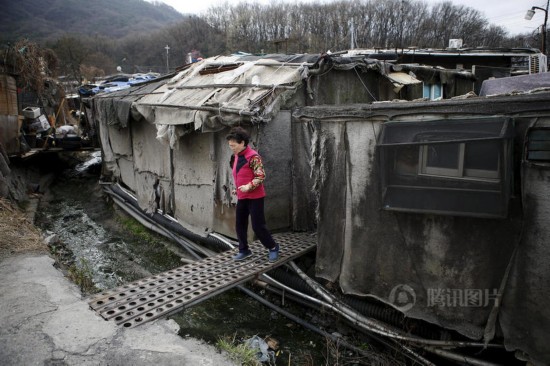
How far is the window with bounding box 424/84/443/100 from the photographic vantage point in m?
10.9

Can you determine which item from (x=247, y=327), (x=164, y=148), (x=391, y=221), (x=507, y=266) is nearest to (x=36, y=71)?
(x=164, y=148)

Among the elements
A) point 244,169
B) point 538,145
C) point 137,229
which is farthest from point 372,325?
point 137,229

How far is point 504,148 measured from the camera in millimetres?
3584

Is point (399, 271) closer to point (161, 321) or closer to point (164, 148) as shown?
point (161, 321)

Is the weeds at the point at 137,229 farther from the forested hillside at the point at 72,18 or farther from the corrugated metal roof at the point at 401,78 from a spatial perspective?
the forested hillside at the point at 72,18

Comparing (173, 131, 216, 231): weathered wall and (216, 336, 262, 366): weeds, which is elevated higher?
(173, 131, 216, 231): weathered wall

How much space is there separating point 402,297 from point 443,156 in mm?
1877

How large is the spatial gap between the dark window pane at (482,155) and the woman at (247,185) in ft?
8.76

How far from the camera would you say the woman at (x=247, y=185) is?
5.34 metres

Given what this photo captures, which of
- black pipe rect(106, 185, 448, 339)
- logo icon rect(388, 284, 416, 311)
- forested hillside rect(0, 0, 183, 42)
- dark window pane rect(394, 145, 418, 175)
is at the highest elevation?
forested hillside rect(0, 0, 183, 42)

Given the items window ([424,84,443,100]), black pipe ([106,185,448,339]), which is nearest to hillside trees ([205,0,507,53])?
window ([424,84,443,100])

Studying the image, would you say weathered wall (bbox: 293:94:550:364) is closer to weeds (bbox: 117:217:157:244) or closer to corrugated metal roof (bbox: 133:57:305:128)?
corrugated metal roof (bbox: 133:57:305:128)

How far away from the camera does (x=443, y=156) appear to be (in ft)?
13.3

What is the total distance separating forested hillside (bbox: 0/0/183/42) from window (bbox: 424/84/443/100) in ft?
278
